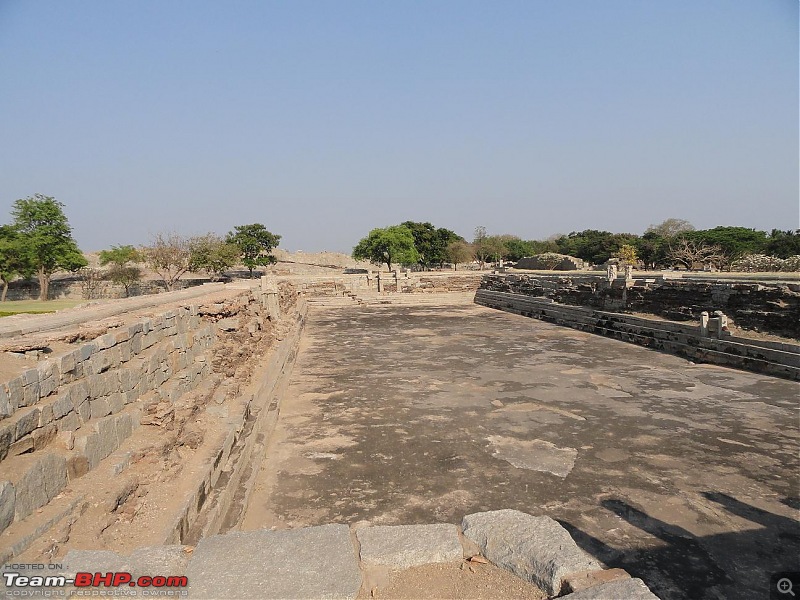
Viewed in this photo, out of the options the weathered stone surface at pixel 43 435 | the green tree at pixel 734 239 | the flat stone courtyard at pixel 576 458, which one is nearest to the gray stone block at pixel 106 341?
the weathered stone surface at pixel 43 435

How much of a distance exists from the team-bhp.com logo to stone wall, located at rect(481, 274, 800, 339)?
11718 mm

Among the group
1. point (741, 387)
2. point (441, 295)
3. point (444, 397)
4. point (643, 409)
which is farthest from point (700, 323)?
point (441, 295)

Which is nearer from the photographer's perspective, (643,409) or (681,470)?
(681,470)

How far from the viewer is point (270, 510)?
4.16 m

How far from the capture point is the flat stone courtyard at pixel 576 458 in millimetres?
3613

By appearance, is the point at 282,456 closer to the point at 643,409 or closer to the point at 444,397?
the point at 444,397

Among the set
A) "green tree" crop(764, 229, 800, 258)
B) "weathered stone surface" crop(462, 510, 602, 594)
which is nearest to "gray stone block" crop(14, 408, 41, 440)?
"weathered stone surface" crop(462, 510, 602, 594)

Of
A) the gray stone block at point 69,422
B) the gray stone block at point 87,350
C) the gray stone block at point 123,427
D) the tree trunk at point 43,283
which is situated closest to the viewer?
the gray stone block at point 69,422

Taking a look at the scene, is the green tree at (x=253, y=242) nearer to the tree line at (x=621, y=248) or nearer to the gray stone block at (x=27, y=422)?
the tree line at (x=621, y=248)

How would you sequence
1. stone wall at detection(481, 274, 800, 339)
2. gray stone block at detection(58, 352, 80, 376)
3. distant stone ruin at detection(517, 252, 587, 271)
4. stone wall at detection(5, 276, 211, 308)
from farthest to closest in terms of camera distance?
1. distant stone ruin at detection(517, 252, 587, 271)
2. stone wall at detection(5, 276, 211, 308)
3. stone wall at detection(481, 274, 800, 339)
4. gray stone block at detection(58, 352, 80, 376)

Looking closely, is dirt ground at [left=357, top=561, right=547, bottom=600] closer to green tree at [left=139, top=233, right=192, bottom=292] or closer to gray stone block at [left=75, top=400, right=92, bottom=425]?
gray stone block at [left=75, top=400, right=92, bottom=425]

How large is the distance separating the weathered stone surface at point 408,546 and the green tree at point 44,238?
3239 cm

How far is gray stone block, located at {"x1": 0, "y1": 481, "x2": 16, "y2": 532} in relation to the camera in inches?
95.1

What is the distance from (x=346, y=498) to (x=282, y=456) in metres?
1.36
